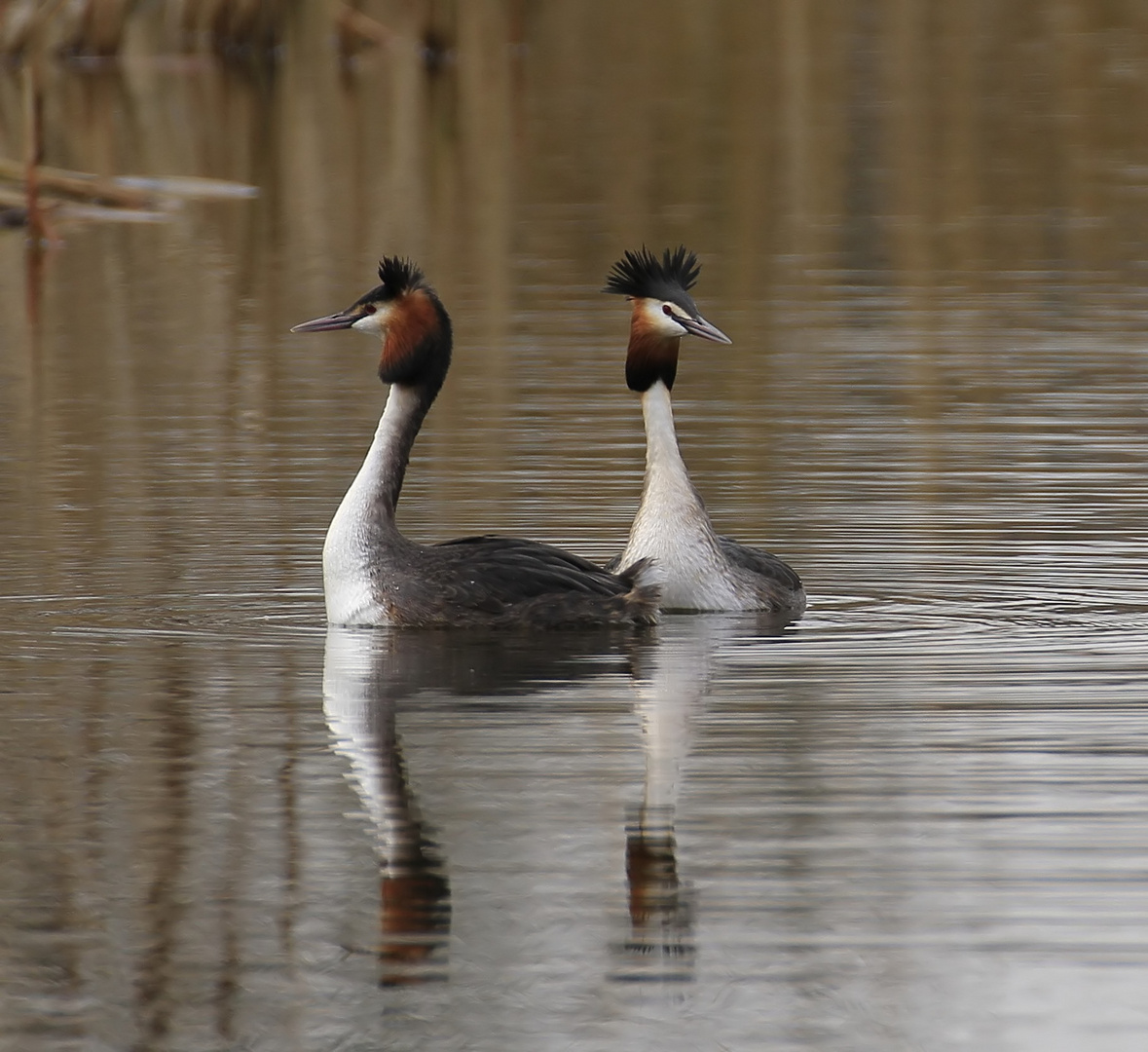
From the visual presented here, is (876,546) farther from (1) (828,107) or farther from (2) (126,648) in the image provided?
(1) (828,107)

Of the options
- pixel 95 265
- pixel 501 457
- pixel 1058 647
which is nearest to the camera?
pixel 1058 647

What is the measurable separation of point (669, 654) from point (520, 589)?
26.8 inches

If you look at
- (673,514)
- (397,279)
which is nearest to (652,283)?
(673,514)

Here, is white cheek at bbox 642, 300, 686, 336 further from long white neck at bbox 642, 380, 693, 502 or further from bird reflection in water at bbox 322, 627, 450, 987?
bird reflection in water at bbox 322, 627, 450, 987

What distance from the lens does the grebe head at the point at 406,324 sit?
10.7m

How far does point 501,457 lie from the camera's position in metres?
14.0

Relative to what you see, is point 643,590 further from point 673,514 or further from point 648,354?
point 648,354

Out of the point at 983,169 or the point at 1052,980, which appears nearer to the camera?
the point at 1052,980

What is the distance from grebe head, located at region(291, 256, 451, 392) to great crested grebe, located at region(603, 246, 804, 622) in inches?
30.6

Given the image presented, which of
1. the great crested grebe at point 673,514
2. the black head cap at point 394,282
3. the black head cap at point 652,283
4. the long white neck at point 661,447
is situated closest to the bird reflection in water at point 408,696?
the great crested grebe at point 673,514

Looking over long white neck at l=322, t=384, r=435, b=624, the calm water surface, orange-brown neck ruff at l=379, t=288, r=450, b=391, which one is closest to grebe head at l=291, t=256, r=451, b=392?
orange-brown neck ruff at l=379, t=288, r=450, b=391

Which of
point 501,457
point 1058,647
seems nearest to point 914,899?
point 1058,647

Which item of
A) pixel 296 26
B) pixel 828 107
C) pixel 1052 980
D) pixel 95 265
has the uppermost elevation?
pixel 296 26

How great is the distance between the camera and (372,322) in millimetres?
10727
